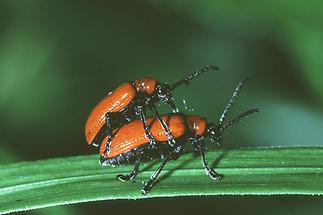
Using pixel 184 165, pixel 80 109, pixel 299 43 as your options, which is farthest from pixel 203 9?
pixel 184 165

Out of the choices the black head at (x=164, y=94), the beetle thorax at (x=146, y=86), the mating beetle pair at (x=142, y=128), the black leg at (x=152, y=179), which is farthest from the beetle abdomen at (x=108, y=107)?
the black leg at (x=152, y=179)

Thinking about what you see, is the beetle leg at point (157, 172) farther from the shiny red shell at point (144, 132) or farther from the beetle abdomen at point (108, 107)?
the beetle abdomen at point (108, 107)

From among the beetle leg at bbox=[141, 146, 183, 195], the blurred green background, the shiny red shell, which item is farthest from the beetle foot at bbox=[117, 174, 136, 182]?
the blurred green background

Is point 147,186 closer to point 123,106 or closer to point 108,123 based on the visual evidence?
point 108,123

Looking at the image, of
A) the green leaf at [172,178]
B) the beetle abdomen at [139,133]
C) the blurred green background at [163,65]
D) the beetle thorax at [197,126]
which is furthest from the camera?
the blurred green background at [163,65]

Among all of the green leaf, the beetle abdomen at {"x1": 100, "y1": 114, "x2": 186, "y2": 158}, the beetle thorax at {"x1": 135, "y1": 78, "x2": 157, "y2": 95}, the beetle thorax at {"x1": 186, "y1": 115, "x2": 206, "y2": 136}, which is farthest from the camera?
the beetle thorax at {"x1": 135, "y1": 78, "x2": 157, "y2": 95}

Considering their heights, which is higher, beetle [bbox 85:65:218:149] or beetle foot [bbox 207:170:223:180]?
beetle foot [bbox 207:170:223:180]

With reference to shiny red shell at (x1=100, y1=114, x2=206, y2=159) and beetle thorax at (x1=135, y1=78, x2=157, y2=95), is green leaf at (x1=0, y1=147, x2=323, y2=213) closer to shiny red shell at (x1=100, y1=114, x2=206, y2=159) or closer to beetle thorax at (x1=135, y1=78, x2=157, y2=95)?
shiny red shell at (x1=100, y1=114, x2=206, y2=159)

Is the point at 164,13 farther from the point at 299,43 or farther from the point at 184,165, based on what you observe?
→ the point at 184,165
